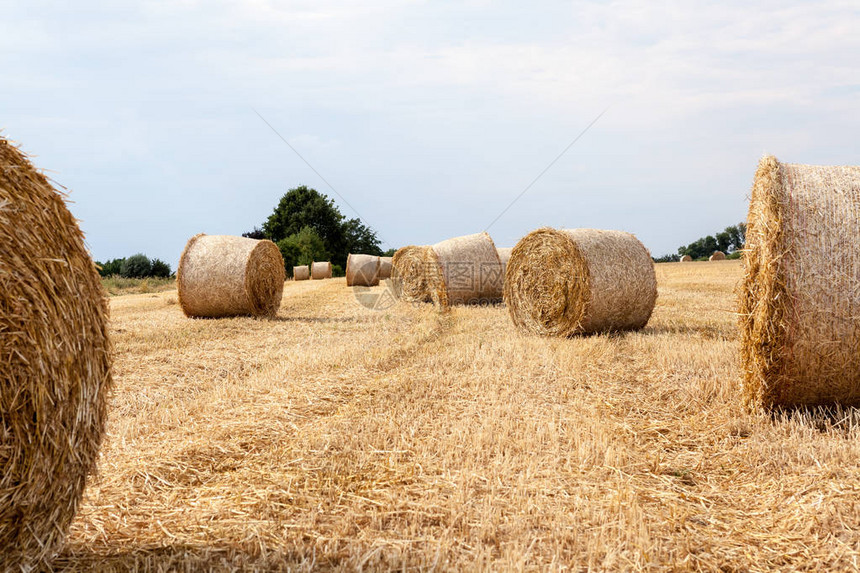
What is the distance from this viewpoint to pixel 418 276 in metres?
15.7

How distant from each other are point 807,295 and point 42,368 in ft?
17.1

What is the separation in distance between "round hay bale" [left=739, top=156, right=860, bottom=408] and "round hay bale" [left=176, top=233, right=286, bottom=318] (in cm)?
929

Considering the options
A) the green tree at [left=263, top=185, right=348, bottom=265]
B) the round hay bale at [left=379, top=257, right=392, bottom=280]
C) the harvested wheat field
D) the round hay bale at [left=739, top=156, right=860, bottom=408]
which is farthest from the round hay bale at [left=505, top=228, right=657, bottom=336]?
the green tree at [left=263, top=185, right=348, bottom=265]

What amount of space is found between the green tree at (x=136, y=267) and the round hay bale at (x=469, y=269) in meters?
22.7

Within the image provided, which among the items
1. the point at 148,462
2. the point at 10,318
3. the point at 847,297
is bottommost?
the point at 148,462

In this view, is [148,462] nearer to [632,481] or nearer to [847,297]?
[632,481]

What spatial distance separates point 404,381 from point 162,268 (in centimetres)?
3009

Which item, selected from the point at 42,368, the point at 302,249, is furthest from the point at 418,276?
the point at 302,249

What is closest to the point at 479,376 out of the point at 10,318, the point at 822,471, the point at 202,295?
the point at 822,471

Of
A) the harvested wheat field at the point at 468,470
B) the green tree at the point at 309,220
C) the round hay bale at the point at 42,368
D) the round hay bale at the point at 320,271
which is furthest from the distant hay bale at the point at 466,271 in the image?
the green tree at the point at 309,220

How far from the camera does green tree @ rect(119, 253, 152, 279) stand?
3122 cm

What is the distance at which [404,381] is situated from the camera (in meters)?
6.24

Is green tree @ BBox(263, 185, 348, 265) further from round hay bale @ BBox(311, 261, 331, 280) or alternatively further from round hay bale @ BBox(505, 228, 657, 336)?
round hay bale @ BBox(505, 228, 657, 336)

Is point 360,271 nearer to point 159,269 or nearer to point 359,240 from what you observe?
point 159,269
